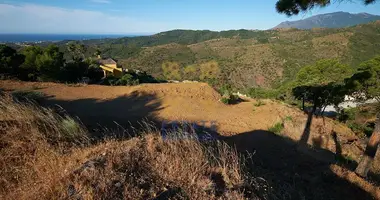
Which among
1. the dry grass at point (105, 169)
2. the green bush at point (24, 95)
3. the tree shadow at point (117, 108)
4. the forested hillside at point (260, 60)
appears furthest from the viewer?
the forested hillside at point (260, 60)

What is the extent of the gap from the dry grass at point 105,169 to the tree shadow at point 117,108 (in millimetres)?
Answer: 4819

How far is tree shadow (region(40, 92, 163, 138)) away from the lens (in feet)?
27.0

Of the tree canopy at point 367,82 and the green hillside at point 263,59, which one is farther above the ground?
the tree canopy at point 367,82

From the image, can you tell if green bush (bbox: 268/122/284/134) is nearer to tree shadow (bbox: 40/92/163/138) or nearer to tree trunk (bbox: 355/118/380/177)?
tree trunk (bbox: 355/118/380/177)

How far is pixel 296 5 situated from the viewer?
6.48 m

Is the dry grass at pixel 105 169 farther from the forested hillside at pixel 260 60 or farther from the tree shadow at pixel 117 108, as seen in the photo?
the forested hillside at pixel 260 60

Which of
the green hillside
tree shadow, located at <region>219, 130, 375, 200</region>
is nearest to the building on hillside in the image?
the green hillside

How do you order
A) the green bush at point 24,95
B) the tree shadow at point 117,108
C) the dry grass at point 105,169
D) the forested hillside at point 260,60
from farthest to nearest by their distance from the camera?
the forested hillside at point 260,60 → the tree shadow at point 117,108 → the green bush at point 24,95 → the dry grass at point 105,169

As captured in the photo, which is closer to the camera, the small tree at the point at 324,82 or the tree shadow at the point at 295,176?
the tree shadow at the point at 295,176

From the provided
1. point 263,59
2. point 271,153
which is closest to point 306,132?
point 271,153

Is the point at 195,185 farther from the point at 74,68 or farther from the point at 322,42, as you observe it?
the point at 322,42

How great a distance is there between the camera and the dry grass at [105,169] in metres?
1.96

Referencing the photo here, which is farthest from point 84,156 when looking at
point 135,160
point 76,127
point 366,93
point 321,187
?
point 366,93

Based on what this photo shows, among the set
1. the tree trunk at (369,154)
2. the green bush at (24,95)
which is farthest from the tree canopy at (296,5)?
the green bush at (24,95)
